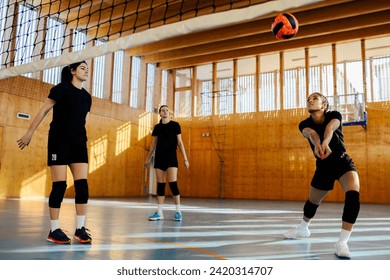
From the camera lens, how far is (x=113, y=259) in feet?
8.96

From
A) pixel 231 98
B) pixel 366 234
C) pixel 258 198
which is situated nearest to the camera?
pixel 366 234

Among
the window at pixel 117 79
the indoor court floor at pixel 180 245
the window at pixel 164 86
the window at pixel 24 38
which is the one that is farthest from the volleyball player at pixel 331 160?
the window at pixel 164 86

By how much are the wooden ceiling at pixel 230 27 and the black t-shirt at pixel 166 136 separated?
6.06 metres

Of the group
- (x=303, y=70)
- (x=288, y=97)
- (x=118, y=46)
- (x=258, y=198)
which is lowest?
(x=258, y=198)

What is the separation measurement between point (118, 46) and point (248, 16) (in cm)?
182

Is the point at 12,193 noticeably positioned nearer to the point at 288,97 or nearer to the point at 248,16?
the point at 248,16

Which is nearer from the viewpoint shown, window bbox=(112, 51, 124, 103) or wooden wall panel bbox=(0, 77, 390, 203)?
wooden wall panel bbox=(0, 77, 390, 203)

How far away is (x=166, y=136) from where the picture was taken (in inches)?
235

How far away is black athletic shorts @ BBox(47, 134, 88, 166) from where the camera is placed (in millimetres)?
3477

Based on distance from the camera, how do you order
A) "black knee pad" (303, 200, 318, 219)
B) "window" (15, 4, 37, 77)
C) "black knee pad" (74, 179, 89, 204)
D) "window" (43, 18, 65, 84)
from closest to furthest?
1. "black knee pad" (74, 179, 89, 204)
2. "black knee pad" (303, 200, 318, 219)
3. "window" (15, 4, 37, 77)
4. "window" (43, 18, 65, 84)

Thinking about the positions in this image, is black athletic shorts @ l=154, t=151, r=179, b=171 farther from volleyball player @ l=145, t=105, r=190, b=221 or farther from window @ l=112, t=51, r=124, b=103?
window @ l=112, t=51, r=124, b=103

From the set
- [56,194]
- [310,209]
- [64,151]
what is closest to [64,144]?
[64,151]

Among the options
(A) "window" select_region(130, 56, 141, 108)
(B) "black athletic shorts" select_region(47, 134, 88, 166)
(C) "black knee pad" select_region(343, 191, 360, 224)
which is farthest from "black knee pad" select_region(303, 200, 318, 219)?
(A) "window" select_region(130, 56, 141, 108)
